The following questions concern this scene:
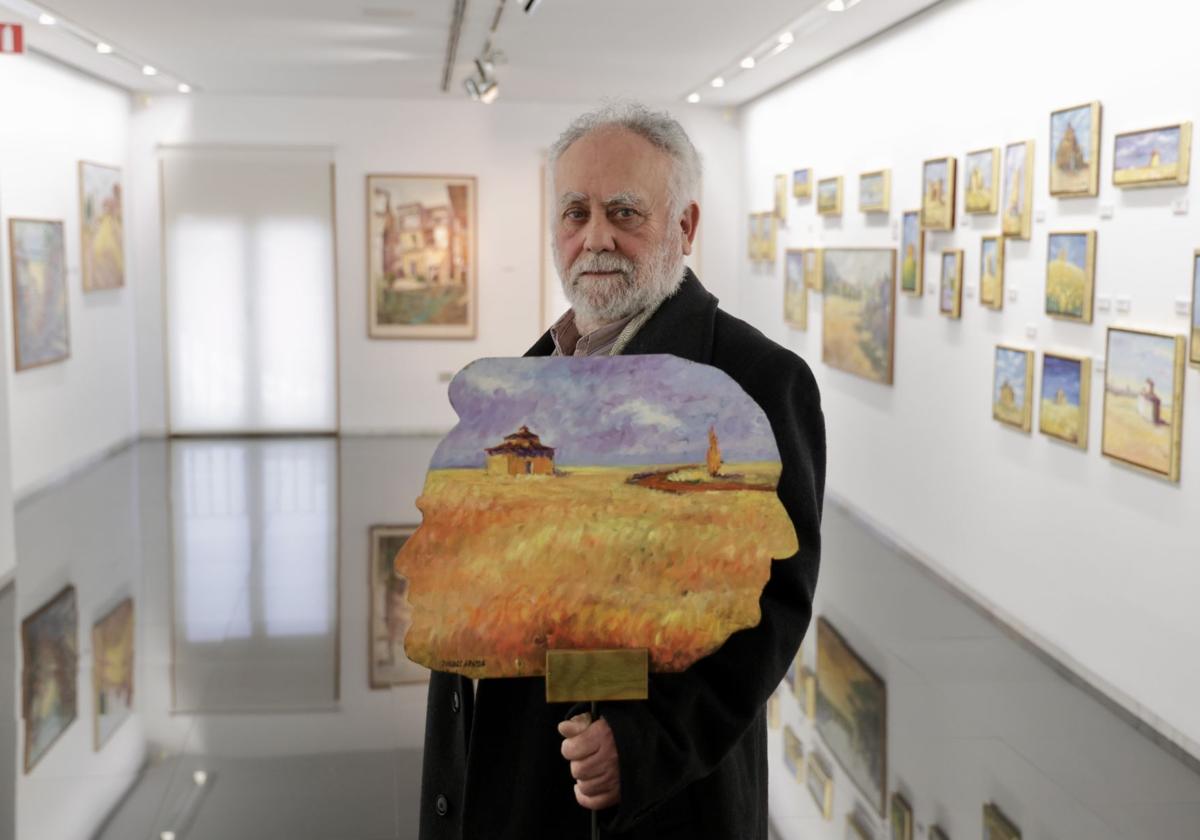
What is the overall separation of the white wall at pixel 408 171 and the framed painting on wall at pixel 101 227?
0.90 m

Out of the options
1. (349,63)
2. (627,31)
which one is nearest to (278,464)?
(349,63)

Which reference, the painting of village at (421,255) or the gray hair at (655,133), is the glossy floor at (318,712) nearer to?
the gray hair at (655,133)

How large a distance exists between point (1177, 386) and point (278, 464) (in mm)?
12382

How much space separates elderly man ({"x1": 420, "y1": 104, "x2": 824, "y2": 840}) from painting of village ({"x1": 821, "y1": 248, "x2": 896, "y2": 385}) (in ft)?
33.4

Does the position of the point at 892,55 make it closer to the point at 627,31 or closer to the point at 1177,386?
the point at 627,31

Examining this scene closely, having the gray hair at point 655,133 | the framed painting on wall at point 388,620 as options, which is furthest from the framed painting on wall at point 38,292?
the gray hair at point 655,133

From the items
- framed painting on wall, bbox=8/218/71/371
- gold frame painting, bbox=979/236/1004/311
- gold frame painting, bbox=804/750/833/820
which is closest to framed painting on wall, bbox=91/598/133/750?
gold frame painting, bbox=804/750/833/820

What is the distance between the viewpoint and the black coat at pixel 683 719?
7.11 ft

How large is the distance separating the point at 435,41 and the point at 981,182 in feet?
22.2

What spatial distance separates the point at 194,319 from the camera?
64.0 ft

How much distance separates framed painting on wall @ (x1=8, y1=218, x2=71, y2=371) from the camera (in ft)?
45.5

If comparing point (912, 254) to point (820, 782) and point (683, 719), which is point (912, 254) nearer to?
point (820, 782)

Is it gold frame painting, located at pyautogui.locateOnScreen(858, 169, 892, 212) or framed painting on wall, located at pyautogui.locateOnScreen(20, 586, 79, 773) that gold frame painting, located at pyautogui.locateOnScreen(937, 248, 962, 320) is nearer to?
gold frame painting, located at pyautogui.locateOnScreen(858, 169, 892, 212)

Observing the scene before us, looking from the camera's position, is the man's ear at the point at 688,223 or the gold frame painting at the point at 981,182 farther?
the gold frame painting at the point at 981,182
